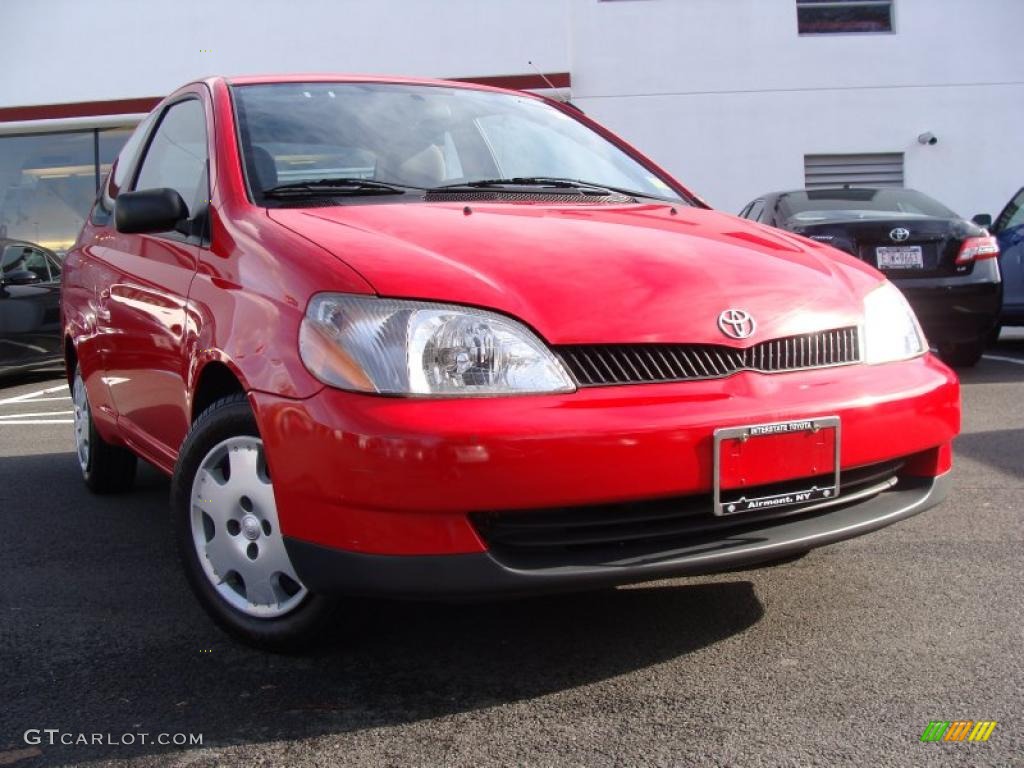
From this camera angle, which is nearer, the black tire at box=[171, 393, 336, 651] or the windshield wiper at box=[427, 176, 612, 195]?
the black tire at box=[171, 393, 336, 651]

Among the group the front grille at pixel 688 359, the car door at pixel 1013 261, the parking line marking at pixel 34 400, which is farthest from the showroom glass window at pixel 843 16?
the front grille at pixel 688 359

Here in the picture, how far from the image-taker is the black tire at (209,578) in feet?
9.11

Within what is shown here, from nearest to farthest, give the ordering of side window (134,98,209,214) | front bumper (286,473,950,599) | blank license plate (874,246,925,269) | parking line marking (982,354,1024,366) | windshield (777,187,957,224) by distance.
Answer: front bumper (286,473,950,599), side window (134,98,209,214), blank license plate (874,246,925,269), windshield (777,187,957,224), parking line marking (982,354,1024,366)

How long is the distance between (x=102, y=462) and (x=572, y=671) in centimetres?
290

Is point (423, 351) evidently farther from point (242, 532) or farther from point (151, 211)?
point (151, 211)

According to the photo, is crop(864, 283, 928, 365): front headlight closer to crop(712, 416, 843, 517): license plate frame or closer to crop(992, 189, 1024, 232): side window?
crop(712, 416, 843, 517): license plate frame

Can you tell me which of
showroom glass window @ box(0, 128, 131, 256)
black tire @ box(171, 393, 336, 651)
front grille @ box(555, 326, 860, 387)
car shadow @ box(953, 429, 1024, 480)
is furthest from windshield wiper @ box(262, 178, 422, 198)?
showroom glass window @ box(0, 128, 131, 256)

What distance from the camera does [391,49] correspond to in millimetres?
15734

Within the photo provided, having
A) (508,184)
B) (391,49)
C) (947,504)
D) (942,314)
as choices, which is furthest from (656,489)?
(391,49)

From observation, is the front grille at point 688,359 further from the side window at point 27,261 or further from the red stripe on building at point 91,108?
the red stripe on building at point 91,108

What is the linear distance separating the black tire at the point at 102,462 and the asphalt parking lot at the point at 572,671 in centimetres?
105

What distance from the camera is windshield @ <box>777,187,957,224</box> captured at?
8.07 m

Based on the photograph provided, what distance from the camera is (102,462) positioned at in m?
4.94

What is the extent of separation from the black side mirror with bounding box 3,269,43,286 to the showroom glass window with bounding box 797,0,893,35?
419 inches
